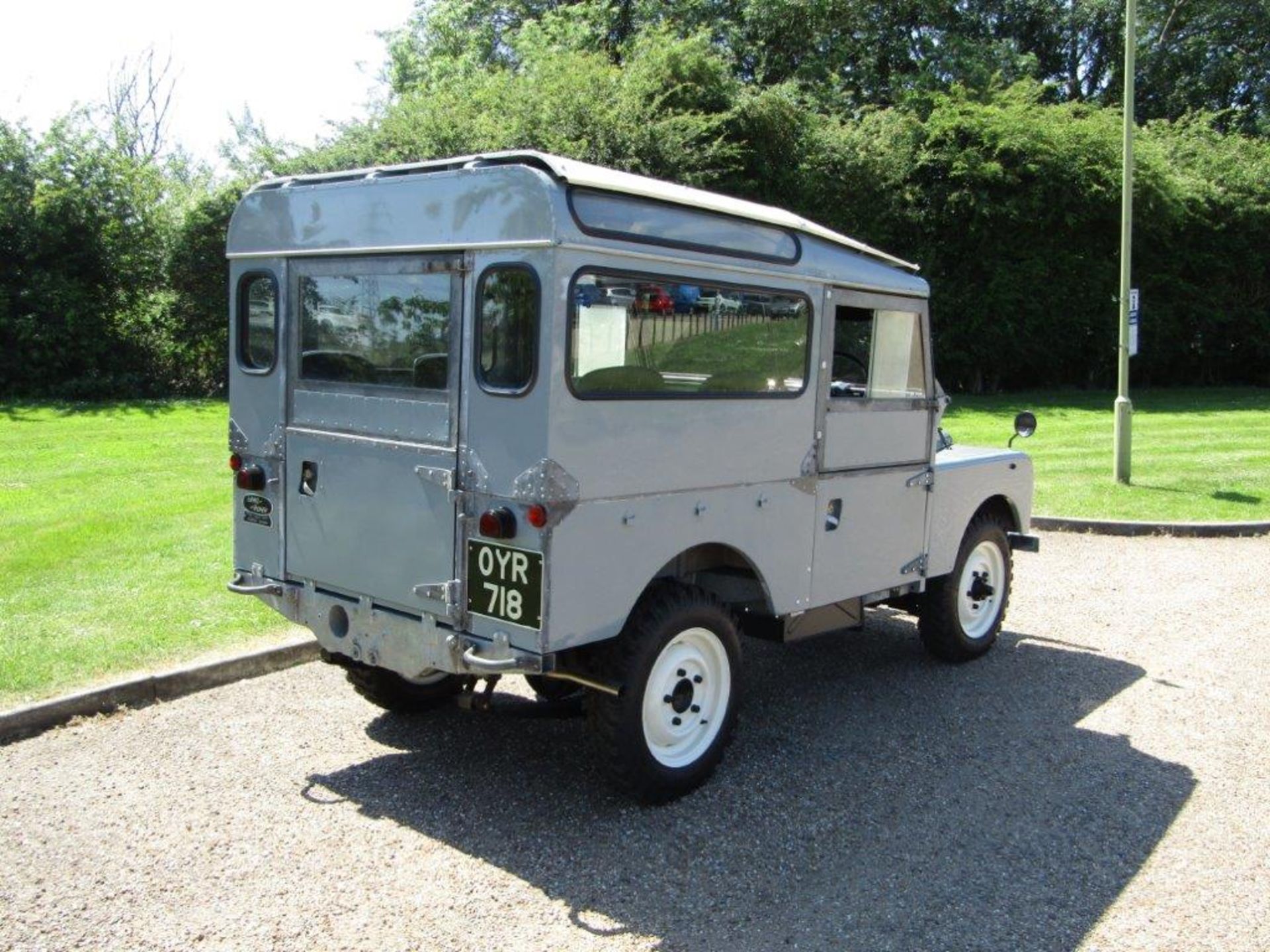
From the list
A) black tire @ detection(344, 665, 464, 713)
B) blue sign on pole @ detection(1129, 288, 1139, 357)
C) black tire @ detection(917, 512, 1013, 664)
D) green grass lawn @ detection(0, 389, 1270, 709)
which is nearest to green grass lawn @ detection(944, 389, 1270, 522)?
green grass lawn @ detection(0, 389, 1270, 709)

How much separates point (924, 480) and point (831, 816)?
7.13 feet

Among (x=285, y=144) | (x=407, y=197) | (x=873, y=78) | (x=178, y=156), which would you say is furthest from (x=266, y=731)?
(x=178, y=156)

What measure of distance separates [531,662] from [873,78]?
2817cm

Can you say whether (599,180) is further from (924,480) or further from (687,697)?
(924,480)

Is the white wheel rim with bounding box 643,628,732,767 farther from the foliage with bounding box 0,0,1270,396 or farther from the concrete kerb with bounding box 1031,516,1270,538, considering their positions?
the foliage with bounding box 0,0,1270,396

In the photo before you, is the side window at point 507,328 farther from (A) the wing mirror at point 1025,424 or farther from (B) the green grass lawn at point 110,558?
(A) the wing mirror at point 1025,424

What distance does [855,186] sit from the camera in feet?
68.5

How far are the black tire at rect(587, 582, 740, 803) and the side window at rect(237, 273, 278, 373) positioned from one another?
6.76 ft

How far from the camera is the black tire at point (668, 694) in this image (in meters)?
4.41

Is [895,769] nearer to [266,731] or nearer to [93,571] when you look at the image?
[266,731]

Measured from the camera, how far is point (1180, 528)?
1051cm

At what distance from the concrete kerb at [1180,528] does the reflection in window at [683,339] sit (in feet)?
21.5

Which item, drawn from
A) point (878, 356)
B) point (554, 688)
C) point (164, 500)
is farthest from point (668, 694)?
point (164, 500)

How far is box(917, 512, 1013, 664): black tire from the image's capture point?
6543 millimetres
